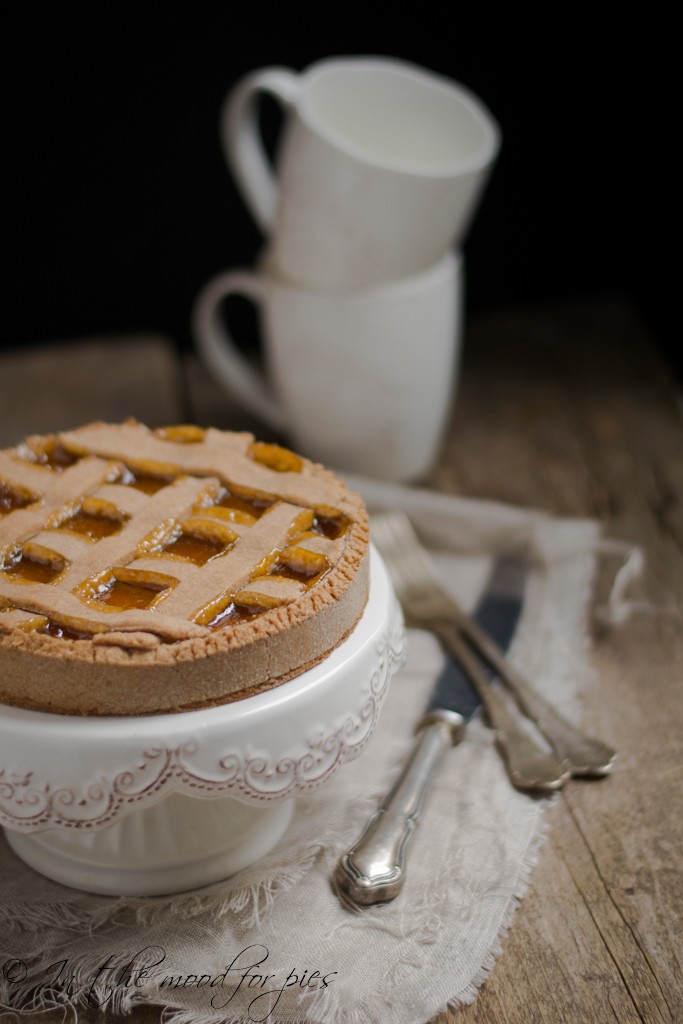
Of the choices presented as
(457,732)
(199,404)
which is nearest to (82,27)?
(199,404)

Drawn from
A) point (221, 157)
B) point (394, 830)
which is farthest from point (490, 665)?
point (221, 157)

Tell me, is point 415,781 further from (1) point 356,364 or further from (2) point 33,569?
(1) point 356,364

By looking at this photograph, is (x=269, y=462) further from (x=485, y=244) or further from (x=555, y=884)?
(x=485, y=244)

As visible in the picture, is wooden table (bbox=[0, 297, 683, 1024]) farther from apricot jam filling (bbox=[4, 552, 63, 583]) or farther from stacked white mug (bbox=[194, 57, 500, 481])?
apricot jam filling (bbox=[4, 552, 63, 583])

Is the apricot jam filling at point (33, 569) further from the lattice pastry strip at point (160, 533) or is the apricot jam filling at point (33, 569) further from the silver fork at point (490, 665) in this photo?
the silver fork at point (490, 665)

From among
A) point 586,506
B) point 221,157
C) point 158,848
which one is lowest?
point 586,506

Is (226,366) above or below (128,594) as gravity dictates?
below
